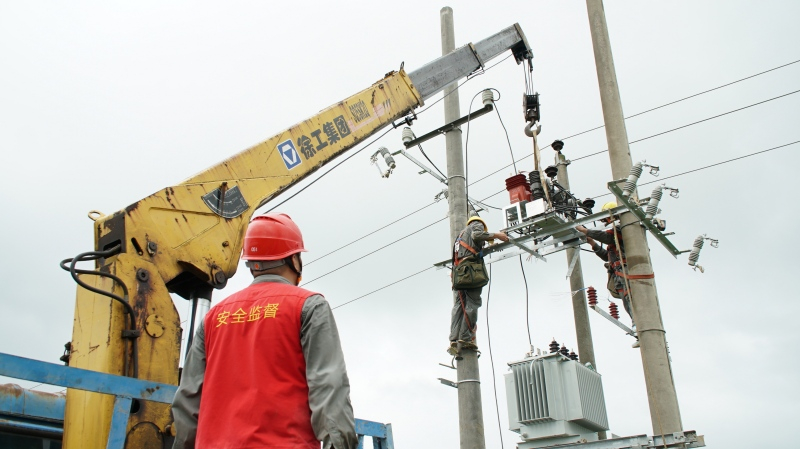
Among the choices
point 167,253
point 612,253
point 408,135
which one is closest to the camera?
point 167,253

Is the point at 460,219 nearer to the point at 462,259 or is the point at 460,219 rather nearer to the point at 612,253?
the point at 462,259

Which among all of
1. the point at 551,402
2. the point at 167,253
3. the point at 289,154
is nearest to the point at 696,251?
the point at 551,402

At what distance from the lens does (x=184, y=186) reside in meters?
4.59

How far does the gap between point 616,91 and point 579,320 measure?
11.6 ft

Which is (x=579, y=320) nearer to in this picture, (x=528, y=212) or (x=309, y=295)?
(x=528, y=212)

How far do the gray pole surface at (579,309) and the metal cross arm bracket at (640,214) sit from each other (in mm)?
1803

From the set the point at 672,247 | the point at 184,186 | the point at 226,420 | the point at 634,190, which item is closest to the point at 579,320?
the point at 672,247

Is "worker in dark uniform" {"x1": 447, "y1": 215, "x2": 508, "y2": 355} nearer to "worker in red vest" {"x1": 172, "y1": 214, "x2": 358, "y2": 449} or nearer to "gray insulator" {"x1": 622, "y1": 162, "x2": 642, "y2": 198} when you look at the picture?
"gray insulator" {"x1": 622, "y1": 162, "x2": 642, "y2": 198}

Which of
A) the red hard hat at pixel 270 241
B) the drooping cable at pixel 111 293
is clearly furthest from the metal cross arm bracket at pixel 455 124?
the red hard hat at pixel 270 241

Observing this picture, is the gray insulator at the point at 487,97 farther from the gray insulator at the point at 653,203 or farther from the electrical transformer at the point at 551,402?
the electrical transformer at the point at 551,402

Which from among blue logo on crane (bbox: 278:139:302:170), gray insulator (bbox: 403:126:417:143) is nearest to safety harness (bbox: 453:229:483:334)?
gray insulator (bbox: 403:126:417:143)

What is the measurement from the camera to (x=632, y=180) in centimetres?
699

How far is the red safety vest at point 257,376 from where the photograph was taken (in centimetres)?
238

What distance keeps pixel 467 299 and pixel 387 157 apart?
7.75 ft
